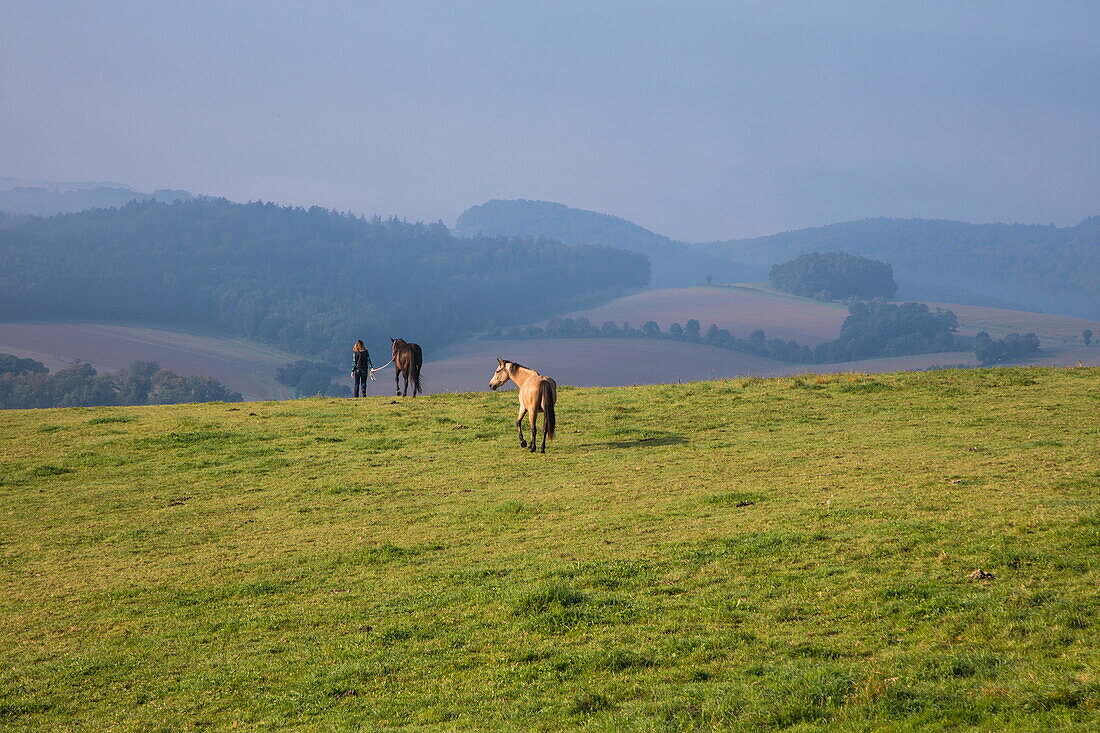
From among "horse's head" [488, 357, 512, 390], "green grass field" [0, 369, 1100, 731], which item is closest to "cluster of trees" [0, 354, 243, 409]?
"horse's head" [488, 357, 512, 390]

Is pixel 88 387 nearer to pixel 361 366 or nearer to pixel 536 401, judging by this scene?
pixel 361 366

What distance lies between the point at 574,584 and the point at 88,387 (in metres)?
147

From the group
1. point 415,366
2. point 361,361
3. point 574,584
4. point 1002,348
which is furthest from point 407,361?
point 1002,348

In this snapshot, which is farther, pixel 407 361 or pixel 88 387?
pixel 88 387

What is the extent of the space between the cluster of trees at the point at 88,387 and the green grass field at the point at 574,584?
128 m

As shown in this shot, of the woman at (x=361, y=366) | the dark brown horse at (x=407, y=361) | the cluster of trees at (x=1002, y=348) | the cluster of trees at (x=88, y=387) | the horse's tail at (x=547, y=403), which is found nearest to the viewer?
the horse's tail at (x=547, y=403)

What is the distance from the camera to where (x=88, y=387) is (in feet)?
445

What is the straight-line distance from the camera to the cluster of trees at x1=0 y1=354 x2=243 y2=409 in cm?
13666

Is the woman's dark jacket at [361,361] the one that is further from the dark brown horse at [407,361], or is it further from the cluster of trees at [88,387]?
the cluster of trees at [88,387]

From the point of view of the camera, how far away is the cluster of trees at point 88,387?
448 ft

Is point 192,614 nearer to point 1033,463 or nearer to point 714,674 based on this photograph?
point 714,674

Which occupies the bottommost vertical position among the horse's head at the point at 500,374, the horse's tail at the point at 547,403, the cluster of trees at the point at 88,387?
the cluster of trees at the point at 88,387

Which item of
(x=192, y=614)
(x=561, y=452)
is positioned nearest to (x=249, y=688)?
(x=192, y=614)

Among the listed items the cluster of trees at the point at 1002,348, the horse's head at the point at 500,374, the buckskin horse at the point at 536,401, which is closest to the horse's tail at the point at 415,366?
the horse's head at the point at 500,374
